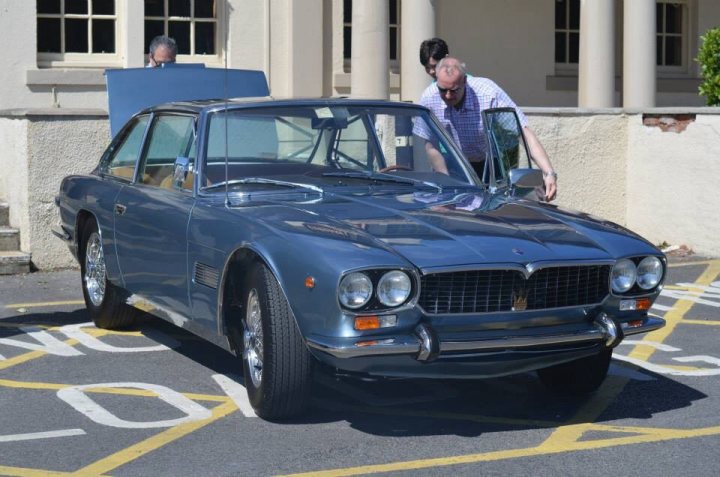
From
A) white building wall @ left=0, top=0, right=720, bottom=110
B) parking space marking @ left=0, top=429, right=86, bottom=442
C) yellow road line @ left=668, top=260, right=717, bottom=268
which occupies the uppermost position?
white building wall @ left=0, top=0, right=720, bottom=110

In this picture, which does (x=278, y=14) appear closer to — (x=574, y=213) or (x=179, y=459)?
(x=574, y=213)

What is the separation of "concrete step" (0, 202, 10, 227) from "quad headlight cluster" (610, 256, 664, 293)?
7082 mm

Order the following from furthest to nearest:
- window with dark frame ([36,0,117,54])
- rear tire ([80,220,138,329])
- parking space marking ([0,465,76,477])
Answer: window with dark frame ([36,0,117,54])
rear tire ([80,220,138,329])
parking space marking ([0,465,76,477])

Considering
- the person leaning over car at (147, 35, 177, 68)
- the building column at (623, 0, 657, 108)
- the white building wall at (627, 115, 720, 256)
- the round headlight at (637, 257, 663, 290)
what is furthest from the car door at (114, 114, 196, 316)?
the building column at (623, 0, 657, 108)

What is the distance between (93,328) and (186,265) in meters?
2.18

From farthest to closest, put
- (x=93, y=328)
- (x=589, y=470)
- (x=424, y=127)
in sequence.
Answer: (x=93, y=328), (x=424, y=127), (x=589, y=470)

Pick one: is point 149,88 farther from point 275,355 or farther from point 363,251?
point 363,251

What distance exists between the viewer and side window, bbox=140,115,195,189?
23.6 ft

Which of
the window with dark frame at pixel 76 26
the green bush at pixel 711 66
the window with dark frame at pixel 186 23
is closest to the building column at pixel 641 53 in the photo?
the green bush at pixel 711 66

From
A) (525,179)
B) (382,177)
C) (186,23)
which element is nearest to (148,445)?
(382,177)

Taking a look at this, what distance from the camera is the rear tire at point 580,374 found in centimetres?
652

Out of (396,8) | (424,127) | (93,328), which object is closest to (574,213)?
(424,127)

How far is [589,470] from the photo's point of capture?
17.3 ft

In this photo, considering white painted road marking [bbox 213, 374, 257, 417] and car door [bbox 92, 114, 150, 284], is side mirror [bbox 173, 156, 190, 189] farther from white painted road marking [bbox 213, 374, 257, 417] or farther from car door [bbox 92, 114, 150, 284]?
white painted road marking [bbox 213, 374, 257, 417]
